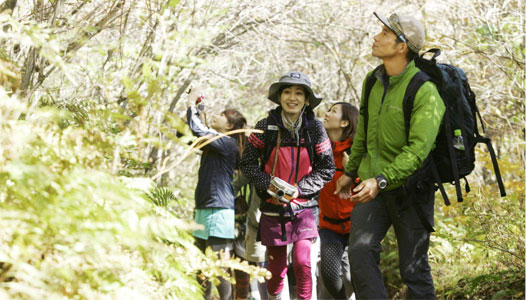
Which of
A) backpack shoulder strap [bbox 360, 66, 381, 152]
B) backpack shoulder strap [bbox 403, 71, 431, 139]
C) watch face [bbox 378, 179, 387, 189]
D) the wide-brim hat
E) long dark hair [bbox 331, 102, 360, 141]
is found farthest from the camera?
long dark hair [bbox 331, 102, 360, 141]

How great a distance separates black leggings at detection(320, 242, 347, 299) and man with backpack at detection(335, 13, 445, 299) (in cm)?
124

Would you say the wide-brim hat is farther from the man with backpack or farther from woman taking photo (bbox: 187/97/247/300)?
the man with backpack

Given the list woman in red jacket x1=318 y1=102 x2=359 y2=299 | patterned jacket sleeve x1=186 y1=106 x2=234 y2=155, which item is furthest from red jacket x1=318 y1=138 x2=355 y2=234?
patterned jacket sleeve x1=186 y1=106 x2=234 y2=155

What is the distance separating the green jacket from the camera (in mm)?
3814

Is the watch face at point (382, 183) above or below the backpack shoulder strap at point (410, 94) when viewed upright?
below

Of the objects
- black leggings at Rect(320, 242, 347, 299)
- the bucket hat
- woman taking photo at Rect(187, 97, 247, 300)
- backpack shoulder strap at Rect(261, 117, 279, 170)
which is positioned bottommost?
black leggings at Rect(320, 242, 347, 299)

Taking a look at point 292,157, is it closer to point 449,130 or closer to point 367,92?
point 367,92

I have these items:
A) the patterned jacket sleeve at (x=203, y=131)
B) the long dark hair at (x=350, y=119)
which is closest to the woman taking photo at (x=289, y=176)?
the long dark hair at (x=350, y=119)

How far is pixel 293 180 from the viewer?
5.13 m

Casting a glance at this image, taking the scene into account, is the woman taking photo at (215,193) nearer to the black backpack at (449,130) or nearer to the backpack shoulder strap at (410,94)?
the backpack shoulder strap at (410,94)

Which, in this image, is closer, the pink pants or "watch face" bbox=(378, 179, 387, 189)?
"watch face" bbox=(378, 179, 387, 189)

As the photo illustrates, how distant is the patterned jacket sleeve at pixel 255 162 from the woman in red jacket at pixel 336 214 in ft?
2.89

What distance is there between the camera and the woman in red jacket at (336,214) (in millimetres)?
5367

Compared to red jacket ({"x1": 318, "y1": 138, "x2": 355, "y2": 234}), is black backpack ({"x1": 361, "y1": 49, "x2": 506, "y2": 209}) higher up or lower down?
higher up
